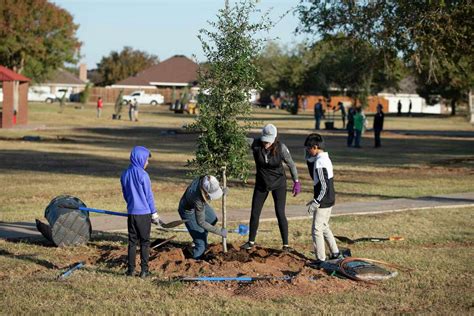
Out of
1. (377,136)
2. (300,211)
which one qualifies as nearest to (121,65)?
(377,136)

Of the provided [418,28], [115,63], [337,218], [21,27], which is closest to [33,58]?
[21,27]

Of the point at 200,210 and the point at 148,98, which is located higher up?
the point at 148,98

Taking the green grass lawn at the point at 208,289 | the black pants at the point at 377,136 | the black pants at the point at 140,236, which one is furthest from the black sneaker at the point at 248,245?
the black pants at the point at 377,136

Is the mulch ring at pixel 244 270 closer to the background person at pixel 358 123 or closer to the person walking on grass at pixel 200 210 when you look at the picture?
the person walking on grass at pixel 200 210

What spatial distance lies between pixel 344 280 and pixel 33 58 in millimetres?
60700

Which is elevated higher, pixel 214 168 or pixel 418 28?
pixel 418 28

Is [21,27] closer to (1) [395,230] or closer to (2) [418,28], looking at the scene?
(2) [418,28]

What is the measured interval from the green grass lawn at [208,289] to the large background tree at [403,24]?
37.4 feet

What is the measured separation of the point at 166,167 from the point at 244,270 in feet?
53.7

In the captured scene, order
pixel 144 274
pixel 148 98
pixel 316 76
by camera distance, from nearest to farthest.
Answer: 1. pixel 144 274
2. pixel 316 76
3. pixel 148 98

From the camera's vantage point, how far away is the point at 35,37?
216 feet

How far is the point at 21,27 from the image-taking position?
211ft

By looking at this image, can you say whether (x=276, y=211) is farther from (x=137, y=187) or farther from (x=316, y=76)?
(x=316, y=76)

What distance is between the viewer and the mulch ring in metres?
8.98
